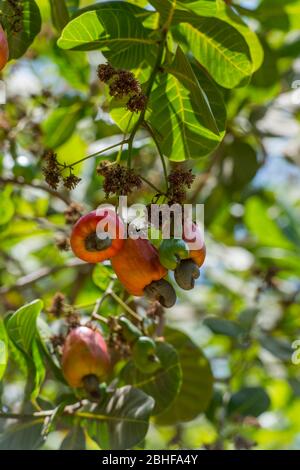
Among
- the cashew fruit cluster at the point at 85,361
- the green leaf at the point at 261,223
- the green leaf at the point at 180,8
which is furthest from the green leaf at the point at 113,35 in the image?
the green leaf at the point at 261,223

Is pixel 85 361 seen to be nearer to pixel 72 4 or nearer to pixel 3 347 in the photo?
pixel 3 347

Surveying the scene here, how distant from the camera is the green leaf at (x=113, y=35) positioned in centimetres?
122

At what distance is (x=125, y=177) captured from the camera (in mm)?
1185

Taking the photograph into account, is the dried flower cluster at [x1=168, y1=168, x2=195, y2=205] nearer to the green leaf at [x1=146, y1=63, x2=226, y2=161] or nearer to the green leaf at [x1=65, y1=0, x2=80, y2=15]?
the green leaf at [x1=146, y1=63, x2=226, y2=161]

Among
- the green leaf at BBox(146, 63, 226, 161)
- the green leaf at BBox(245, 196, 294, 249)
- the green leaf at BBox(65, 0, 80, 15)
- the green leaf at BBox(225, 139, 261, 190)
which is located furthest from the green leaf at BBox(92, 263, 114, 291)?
the green leaf at BBox(245, 196, 294, 249)

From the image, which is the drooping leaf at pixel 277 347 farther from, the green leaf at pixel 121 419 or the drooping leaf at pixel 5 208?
the drooping leaf at pixel 5 208

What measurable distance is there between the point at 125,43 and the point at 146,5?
0.83 feet

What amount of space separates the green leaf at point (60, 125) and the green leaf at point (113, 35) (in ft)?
2.47

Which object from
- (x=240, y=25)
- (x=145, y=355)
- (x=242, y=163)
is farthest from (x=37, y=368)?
(x=242, y=163)

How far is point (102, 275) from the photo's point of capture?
1.66m

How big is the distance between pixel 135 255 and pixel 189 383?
698mm

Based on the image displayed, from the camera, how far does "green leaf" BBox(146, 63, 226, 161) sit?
134 centimetres

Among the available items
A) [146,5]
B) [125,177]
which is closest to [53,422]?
[125,177]
